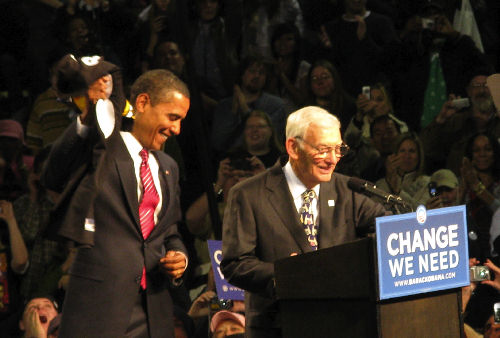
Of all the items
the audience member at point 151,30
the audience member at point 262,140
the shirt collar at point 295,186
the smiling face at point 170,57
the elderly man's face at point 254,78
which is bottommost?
the shirt collar at point 295,186

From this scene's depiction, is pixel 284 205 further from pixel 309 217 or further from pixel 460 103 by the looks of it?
pixel 460 103

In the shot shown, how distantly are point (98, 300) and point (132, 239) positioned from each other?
10.7 inches

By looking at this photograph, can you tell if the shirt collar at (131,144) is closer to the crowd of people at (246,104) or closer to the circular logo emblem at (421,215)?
the circular logo emblem at (421,215)

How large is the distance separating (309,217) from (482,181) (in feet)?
10.0

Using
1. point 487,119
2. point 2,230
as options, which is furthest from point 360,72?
point 2,230

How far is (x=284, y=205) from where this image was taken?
391cm

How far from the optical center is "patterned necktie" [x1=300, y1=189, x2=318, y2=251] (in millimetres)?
3896

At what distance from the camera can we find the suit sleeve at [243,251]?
3725mm

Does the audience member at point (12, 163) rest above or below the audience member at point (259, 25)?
below

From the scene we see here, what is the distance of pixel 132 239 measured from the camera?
400 centimetres

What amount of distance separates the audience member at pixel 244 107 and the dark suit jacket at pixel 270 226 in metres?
3.55

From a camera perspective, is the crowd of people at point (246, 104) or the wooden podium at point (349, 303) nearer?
the wooden podium at point (349, 303)

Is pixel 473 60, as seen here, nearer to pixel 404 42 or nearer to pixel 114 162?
pixel 404 42

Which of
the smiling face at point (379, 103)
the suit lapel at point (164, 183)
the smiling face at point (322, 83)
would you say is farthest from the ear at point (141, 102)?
the smiling face at point (379, 103)
